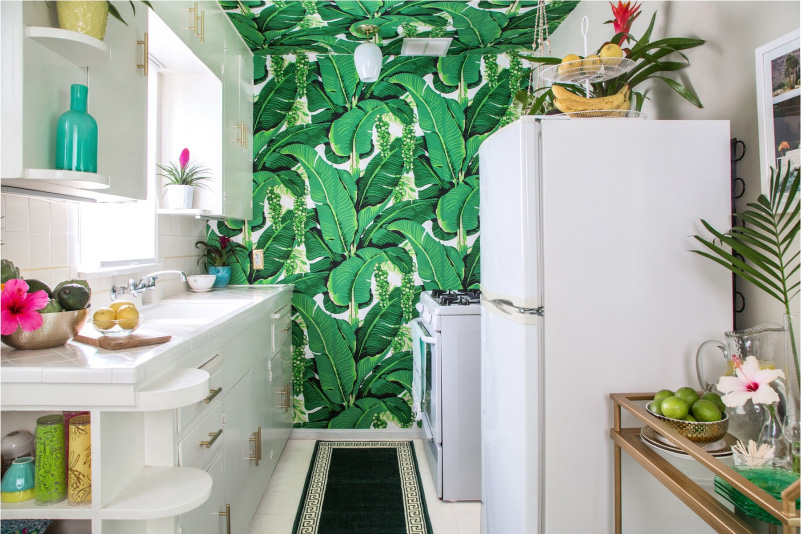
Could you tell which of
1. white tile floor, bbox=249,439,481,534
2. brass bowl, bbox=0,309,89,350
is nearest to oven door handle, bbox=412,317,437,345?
white tile floor, bbox=249,439,481,534

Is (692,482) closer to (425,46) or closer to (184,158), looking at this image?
(184,158)

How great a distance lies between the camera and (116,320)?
1475 millimetres

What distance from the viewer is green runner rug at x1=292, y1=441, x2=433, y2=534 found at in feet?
8.03

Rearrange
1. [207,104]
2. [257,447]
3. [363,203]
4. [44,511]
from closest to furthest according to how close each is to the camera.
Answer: [44,511], [257,447], [207,104], [363,203]

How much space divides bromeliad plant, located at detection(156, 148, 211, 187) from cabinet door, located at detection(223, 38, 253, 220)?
0.39ft

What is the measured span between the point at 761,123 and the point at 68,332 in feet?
6.73

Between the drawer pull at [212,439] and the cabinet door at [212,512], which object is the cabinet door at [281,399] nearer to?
the cabinet door at [212,512]

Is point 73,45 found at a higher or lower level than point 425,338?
higher

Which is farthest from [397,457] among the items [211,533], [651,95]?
[651,95]

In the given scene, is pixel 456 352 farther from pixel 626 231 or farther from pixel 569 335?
pixel 626 231

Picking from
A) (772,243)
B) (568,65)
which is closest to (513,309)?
(772,243)

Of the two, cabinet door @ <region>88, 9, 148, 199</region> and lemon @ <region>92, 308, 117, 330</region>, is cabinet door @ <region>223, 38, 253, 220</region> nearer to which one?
cabinet door @ <region>88, 9, 148, 199</region>

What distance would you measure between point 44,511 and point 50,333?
432mm

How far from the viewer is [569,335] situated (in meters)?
1.67
